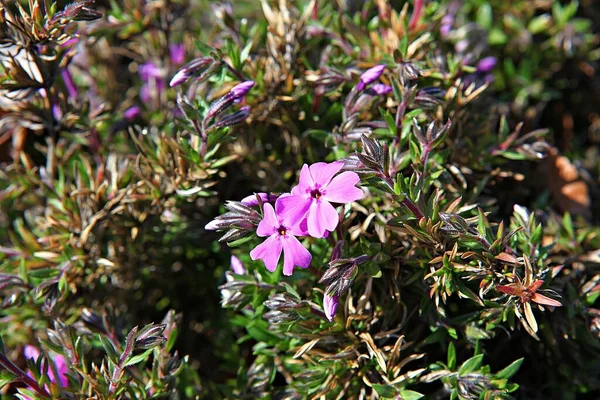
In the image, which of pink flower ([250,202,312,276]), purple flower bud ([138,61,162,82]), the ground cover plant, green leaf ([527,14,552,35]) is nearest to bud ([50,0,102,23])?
the ground cover plant

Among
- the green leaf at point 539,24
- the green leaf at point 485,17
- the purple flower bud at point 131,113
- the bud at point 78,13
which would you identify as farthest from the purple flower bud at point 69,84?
the green leaf at point 539,24

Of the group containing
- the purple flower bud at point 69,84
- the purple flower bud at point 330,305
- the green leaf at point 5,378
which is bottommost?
the purple flower bud at point 330,305

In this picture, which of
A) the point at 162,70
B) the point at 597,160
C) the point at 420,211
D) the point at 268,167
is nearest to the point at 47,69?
the point at 162,70

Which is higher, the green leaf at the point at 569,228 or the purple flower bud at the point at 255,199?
the purple flower bud at the point at 255,199

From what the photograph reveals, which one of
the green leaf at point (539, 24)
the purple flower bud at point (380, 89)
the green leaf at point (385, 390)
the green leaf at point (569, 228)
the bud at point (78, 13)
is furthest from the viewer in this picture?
the green leaf at point (539, 24)

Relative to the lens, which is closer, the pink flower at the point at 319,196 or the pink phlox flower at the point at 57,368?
the pink flower at the point at 319,196

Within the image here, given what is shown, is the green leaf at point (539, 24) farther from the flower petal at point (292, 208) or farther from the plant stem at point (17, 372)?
the plant stem at point (17, 372)

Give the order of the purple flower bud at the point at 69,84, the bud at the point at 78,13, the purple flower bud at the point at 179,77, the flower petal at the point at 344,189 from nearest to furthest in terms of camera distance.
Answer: the flower petal at the point at 344,189
the bud at the point at 78,13
the purple flower bud at the point at 179,77
the purple flower bud at the point at 69,84
